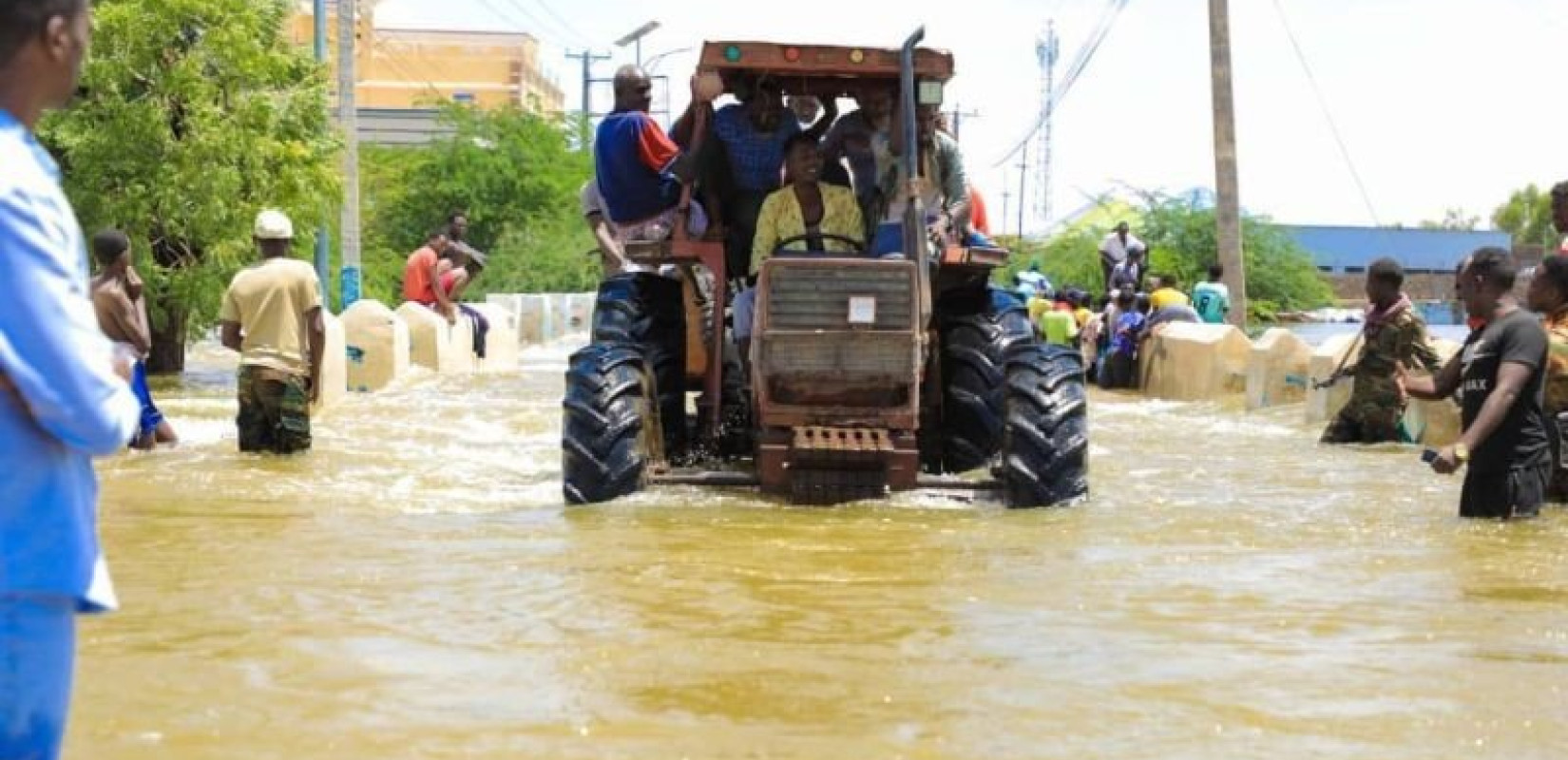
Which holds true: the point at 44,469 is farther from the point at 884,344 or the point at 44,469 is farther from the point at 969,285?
the point at 969,285

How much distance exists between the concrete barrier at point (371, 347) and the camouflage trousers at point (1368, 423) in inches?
358

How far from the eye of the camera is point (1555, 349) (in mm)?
10016

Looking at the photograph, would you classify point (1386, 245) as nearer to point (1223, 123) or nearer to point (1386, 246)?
point (1386, 246)

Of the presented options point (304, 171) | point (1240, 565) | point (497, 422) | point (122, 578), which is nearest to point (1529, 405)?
point (1240, 565)

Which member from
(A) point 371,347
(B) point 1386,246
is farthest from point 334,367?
(B) point 1386,246

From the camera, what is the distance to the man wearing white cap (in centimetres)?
1291

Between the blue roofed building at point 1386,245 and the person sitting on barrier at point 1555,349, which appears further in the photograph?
the blue roofed building at point 1386,245

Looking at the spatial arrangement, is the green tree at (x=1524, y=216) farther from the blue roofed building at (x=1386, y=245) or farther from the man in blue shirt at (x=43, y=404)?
the man in blue shirt at (x=43, y=404)

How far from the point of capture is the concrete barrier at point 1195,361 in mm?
21156

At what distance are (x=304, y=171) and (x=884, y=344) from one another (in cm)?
1242

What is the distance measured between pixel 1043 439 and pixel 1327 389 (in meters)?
7.55

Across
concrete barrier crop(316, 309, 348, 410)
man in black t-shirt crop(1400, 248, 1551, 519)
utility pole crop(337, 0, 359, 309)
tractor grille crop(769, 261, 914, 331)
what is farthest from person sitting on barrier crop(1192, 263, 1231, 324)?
tractor grille crop(769, 261, 914, 331)

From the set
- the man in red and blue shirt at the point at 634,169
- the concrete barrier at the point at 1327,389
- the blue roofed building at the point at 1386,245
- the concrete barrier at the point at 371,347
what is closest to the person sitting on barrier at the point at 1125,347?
the concrete barrier at the point at 1327,389

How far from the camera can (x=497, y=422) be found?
1652 cm
